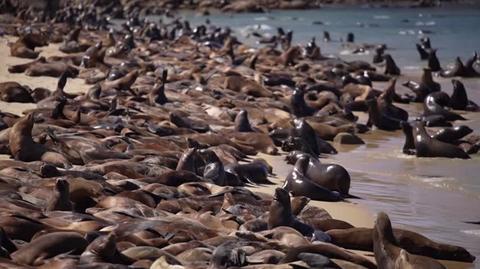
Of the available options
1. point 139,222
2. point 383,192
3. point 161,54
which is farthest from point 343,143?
point 161,54

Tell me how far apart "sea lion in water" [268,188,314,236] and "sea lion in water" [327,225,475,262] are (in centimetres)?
18

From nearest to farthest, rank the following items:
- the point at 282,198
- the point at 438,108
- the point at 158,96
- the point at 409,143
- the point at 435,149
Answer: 1. the point at 282,198
2. the point at 435,149
3. the point at 409,143
4. the point at 158,96
5. the point at 438,108

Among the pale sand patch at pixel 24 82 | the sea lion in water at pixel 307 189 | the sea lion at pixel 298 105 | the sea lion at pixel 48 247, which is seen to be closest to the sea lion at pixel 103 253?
the sea lion at pixel 48 247

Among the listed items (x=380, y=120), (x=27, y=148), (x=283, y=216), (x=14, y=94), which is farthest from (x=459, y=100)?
(x=283, y=216)

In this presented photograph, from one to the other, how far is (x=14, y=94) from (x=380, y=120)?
5210 millimetres

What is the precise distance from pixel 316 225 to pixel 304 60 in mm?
18022

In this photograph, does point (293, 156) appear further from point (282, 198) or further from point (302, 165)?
point (282, 198)

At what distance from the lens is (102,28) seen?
118ft

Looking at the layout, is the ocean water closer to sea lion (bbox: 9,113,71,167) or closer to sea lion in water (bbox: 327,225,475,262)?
sea lion in water (bbox: 327,225,475,262)

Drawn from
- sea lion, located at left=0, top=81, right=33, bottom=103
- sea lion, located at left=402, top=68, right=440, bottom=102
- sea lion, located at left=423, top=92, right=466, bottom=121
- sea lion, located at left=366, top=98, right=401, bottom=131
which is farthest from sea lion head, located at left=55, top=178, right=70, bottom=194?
sea lion, located at left=402, top=68, right=440, bottom=102

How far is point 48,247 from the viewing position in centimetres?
522

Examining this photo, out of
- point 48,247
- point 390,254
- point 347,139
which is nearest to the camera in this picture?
point 48,247

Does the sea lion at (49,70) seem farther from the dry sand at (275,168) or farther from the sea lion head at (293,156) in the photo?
the sea lion head at (293,156)

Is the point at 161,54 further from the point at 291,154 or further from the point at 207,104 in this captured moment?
the point at 291,154
